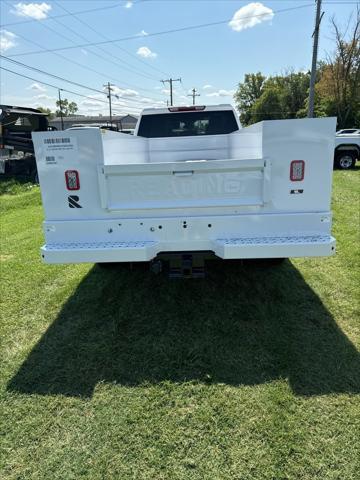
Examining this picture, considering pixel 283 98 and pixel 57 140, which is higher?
pixel 283 98

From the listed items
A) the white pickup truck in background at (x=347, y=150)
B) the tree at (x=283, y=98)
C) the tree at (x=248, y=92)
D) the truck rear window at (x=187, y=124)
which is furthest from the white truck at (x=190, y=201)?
the tree at (x=248, y=92)

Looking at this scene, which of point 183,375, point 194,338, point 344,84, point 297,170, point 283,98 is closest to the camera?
point 183,375

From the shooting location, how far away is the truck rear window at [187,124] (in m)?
6.17

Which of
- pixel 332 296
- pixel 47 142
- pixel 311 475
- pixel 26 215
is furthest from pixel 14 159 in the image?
pixel 311 475

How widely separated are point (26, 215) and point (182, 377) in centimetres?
722

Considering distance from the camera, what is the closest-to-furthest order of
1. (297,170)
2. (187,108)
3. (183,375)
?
(183,375), (297,170), (187,108)

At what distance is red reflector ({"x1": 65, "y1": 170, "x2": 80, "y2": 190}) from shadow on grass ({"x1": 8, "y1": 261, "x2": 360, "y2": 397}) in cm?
141

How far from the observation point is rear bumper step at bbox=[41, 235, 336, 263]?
10.3ft

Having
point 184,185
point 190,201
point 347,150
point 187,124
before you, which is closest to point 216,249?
point 190,201

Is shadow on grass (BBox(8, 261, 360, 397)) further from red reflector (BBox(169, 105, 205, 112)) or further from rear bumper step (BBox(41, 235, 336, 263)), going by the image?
red reflector (BBox(169, 105, 205, 112))

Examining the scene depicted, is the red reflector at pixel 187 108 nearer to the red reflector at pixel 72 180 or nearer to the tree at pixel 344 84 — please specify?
the red reflector at pixel 72 180

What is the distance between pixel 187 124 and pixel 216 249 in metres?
3.59

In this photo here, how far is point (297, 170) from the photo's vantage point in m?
3.09

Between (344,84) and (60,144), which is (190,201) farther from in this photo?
(344,84)
